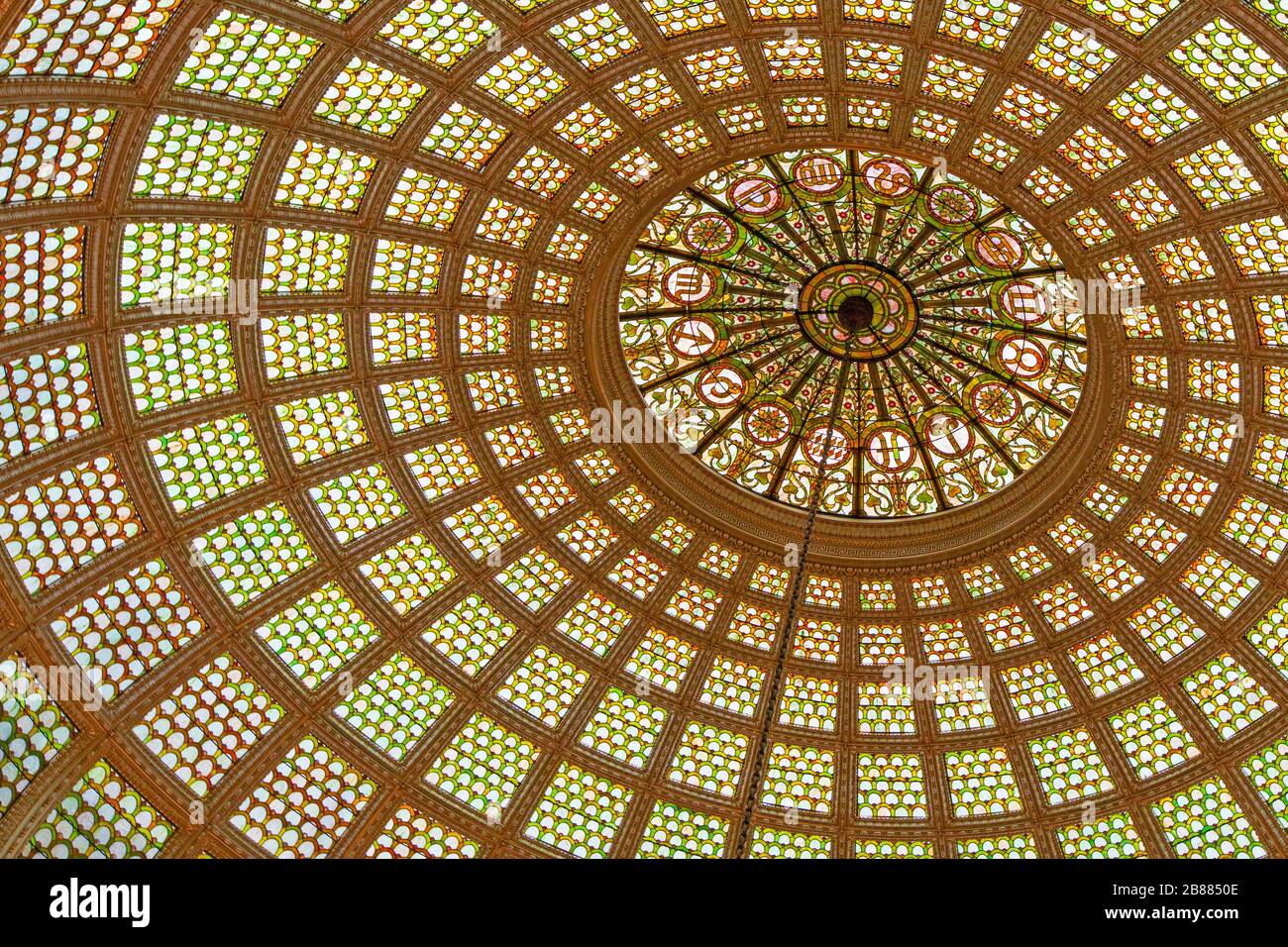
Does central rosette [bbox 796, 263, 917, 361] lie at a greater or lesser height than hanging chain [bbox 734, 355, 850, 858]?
greater

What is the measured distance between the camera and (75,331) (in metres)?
22.3

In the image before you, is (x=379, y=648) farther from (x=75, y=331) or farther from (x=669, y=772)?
(x=75, y=331)

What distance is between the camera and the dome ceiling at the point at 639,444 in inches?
880

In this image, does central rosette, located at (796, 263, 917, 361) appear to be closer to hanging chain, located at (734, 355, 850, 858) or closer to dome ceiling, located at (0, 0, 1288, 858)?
dome ceiling, located at (0, 0, 1288, 858)

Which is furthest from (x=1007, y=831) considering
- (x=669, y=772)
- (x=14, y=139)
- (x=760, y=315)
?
(x=14, y=139)

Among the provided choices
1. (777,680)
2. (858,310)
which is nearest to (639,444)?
(858,310)

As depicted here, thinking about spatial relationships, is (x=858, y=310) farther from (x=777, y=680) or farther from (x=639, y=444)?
(x=777, y=680)

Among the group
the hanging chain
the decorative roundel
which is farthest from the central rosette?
the hanging chain

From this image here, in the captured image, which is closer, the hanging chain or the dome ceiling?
the hanging chain

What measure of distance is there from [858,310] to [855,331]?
56 cm

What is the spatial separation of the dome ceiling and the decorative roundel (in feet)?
0.41

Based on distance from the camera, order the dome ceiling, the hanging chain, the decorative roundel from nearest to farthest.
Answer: the hanging chain < the dome ceiling < the decorative roundel

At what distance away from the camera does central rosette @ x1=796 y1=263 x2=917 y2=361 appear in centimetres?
3047
